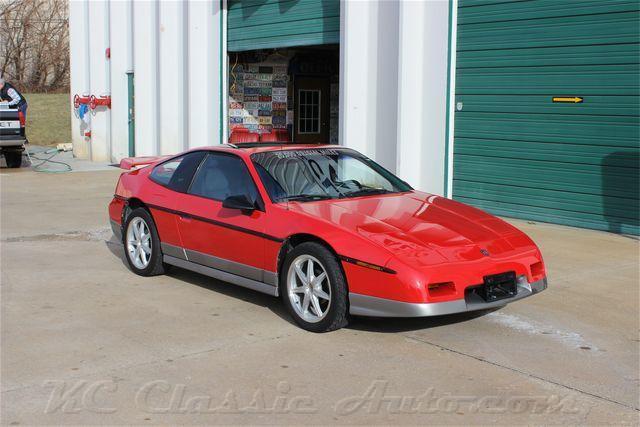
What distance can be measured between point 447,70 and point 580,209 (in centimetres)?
294

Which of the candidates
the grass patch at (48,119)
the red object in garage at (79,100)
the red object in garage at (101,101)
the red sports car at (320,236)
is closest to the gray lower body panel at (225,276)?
the red sports car at (320,236)

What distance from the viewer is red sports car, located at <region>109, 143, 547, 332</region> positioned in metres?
5.62

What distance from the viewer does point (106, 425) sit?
431cm

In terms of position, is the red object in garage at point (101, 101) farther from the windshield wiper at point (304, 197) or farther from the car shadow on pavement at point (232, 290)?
the windshield wiper at point (304, 197)

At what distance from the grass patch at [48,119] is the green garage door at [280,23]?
34.6 feet

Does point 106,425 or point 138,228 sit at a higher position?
point 138,228

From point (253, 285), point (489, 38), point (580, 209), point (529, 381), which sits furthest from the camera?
point (489, 38)

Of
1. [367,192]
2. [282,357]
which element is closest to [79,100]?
[367,192]

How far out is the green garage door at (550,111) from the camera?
34.3 ft

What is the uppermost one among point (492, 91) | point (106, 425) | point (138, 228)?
point (492, 91)

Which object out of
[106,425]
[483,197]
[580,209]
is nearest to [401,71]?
[483,197]

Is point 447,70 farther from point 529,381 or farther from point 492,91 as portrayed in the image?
point 529,381

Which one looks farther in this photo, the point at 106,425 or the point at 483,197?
the point at 483,197

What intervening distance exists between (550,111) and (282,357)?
714 centimetres
